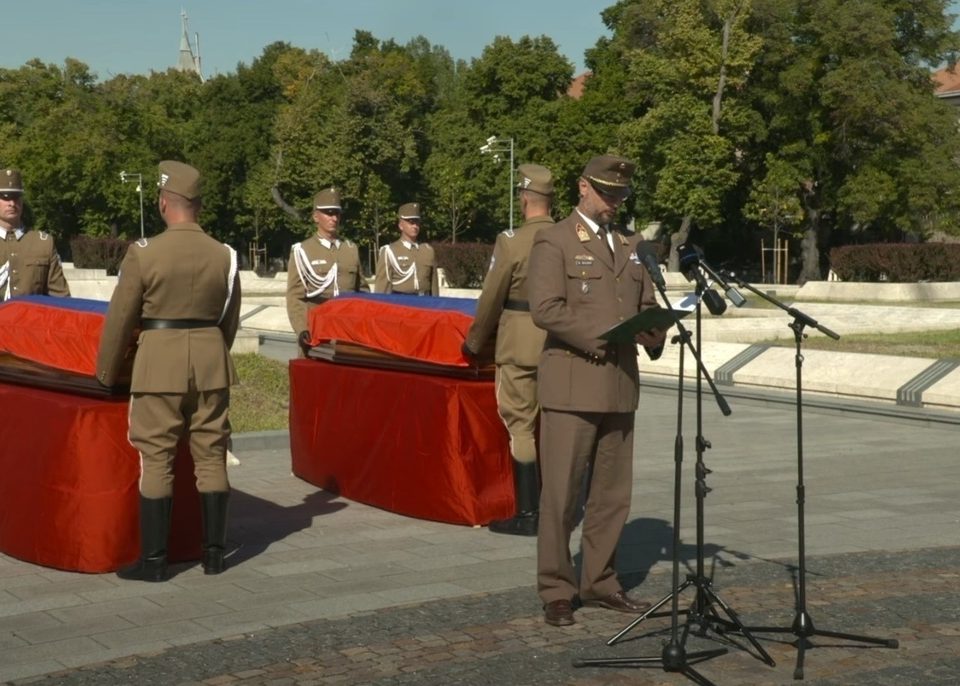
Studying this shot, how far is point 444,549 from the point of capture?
8680 mm

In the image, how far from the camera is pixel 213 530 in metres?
8.00

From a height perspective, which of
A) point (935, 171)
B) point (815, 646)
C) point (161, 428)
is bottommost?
point (815, 646)

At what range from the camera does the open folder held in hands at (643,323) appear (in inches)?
239

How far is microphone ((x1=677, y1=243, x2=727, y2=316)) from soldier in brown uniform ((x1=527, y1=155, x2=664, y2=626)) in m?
0.65

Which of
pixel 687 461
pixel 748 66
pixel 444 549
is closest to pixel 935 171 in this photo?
pixel 748 66

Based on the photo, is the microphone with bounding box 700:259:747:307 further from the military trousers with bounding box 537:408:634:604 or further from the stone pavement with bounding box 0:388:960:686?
the stone pavement with bounding box 0:388:960:686

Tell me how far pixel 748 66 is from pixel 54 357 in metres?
55.6

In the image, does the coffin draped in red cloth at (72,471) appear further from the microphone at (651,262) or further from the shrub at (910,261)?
the shrub at (910,261)

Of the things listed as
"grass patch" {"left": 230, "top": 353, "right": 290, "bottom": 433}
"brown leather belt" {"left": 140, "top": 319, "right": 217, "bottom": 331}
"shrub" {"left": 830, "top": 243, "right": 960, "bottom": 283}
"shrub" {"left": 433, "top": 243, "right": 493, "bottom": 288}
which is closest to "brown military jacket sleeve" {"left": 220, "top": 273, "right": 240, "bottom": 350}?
"brown leather belt" {"left": 140, "top": 319, "right": 217, "bottom": 331}

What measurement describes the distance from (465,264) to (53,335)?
43.7 m

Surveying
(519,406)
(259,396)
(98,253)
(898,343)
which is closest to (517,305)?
(519,406)

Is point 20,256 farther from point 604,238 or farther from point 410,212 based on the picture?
point 604,238

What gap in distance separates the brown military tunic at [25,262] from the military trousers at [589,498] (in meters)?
5.85

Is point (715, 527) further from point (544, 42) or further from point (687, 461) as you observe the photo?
point (544, 42)
